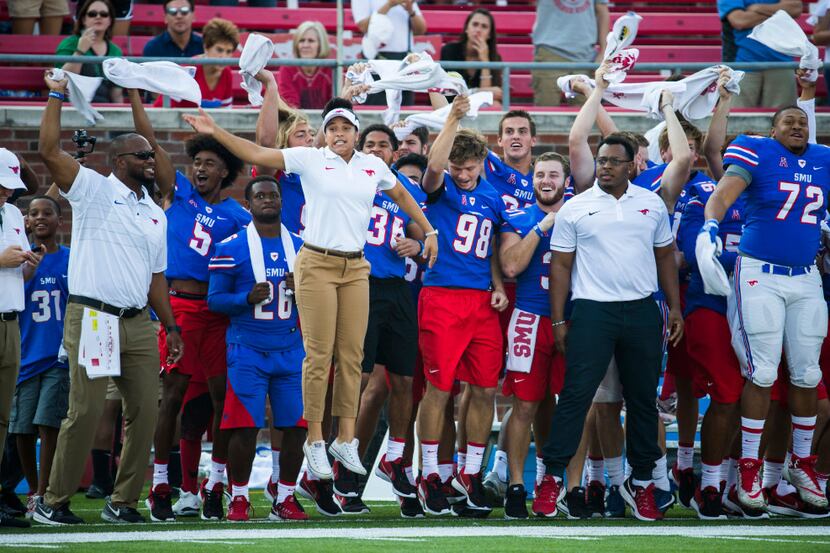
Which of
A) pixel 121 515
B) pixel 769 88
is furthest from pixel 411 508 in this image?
pixel 769 88

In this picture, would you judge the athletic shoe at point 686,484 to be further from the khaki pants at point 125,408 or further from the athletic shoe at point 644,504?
the khaki pants at point 125,408

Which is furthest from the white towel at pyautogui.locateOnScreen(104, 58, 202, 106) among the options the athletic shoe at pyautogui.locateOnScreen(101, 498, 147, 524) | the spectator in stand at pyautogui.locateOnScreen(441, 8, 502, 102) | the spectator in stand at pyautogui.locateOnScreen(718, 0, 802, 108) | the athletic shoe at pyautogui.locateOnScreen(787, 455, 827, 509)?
the spectator in stand at pyautogui.locateOnScreen(718, 0, 802, 108)

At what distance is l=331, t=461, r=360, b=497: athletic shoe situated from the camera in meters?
7.98

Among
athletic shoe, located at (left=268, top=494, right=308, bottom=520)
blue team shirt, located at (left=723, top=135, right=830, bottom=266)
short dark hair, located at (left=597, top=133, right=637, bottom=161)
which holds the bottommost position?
athletic shoe, located at (left=268, top=494, right=308, bottom=520)

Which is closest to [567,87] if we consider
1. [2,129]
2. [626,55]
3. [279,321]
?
[626,55]

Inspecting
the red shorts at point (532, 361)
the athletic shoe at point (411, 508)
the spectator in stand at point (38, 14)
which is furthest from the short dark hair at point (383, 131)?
the spectator in stand at point (38, 14)

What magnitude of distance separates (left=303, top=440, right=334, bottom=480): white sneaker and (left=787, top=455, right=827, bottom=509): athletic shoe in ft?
9.79

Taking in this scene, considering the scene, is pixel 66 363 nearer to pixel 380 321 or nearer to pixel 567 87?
pixel 380 321

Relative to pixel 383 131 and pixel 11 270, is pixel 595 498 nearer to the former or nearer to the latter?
pixel 383 131

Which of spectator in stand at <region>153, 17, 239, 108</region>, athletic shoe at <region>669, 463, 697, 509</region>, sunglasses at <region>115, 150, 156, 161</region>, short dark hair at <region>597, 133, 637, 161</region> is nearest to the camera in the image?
sunglasses at <region>115, 150, 156, 161</region>

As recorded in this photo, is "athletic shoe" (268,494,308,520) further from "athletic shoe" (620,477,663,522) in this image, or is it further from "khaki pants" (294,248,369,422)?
"athletic shoe" (620,477,663,522)

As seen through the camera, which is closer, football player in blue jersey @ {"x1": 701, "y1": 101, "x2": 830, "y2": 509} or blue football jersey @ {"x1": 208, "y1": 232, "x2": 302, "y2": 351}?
blue football jersey @ {"x1": 208, "y1": 232, "x2": 302, "y2": 351}

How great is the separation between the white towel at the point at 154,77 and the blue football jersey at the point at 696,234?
3233 mm

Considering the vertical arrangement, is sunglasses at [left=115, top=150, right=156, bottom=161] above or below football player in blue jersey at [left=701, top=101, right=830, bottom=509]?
above
